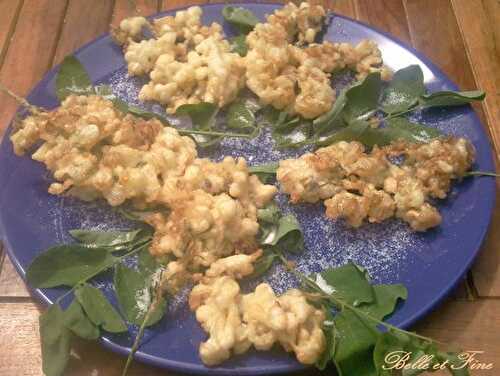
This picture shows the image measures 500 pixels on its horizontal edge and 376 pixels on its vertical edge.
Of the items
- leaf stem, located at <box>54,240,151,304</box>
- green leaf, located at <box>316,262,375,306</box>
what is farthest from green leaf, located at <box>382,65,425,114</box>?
leaf stem, located at <box>54,240,151,304</box>

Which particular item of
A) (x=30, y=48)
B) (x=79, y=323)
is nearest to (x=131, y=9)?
(x=30, y=48)

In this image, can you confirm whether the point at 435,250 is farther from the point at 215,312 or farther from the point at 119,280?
the point at 119,280

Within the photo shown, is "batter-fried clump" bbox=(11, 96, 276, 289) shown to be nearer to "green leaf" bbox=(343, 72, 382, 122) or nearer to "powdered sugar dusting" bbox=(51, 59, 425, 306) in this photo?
"powdered sugar dusting" bbox=(51, 59, 425, 306)

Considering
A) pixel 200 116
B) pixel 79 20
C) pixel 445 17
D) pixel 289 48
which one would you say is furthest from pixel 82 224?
pixel 445 17

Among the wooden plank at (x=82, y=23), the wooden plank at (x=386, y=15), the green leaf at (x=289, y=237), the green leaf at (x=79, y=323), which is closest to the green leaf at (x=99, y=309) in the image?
the green leaf at (x=79, y=323)

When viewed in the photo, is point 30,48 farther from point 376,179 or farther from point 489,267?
point 489,267

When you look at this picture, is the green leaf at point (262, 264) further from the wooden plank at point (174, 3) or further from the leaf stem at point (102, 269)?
the wooden plank at point (174, 3)
